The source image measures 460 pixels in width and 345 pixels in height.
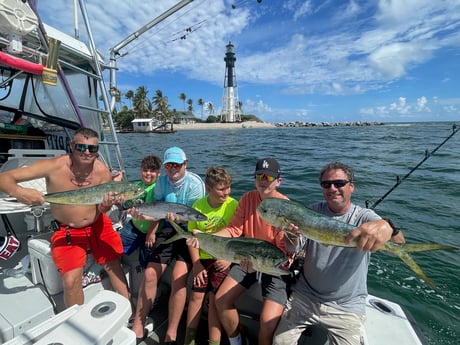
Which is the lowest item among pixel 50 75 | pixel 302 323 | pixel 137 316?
pixel 137 316

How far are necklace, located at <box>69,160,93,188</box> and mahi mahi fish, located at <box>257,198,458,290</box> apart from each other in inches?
85.4

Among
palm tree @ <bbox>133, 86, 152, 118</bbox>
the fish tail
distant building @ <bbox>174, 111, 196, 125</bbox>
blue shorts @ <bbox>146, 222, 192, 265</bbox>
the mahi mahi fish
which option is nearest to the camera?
the fish tail

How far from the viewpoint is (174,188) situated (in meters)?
3.32

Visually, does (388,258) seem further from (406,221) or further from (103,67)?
(103,67)

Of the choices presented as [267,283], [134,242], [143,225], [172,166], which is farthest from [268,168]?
[134,242]

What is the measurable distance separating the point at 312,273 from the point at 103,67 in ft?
17.6

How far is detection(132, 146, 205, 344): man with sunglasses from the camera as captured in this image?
269 cm

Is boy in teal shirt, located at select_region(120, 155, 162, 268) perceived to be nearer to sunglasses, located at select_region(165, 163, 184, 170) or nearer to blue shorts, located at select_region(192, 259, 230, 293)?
sunglasses, located at select_region(165, 163, 184, 170)

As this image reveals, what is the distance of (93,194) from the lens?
2.73 metres

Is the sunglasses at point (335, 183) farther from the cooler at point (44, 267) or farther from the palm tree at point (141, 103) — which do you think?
the palm tree at point (141, 103)

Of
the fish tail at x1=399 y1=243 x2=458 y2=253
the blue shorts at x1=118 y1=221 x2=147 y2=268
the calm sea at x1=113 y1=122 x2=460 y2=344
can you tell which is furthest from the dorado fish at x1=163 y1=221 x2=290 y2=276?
the calm sea at x1=113 y1=122 x2=460 y2=344

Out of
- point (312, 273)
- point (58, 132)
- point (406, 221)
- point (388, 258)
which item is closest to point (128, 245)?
point (312, 273)

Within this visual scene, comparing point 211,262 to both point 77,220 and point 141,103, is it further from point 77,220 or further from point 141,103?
point 141,103

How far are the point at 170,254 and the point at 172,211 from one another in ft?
1.90
